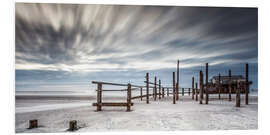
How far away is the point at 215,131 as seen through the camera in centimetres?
350

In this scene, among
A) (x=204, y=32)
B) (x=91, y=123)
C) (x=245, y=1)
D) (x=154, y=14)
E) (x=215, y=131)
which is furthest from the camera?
(x=204, y=32)

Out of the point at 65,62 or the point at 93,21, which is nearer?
the point at 93,21

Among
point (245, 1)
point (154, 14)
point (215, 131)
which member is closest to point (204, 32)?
point (245, 1)

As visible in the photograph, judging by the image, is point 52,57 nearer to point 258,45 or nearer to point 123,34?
point 123,34

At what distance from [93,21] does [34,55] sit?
3.17 m

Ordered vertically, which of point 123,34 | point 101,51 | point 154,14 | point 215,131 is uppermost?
point 154,14

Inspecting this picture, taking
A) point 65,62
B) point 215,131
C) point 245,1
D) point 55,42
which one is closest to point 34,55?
point 55,42

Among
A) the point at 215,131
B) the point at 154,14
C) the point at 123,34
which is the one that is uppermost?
the point at 154,14

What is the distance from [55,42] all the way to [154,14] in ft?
15.2

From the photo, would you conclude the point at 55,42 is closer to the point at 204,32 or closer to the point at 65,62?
the point at 65,62
